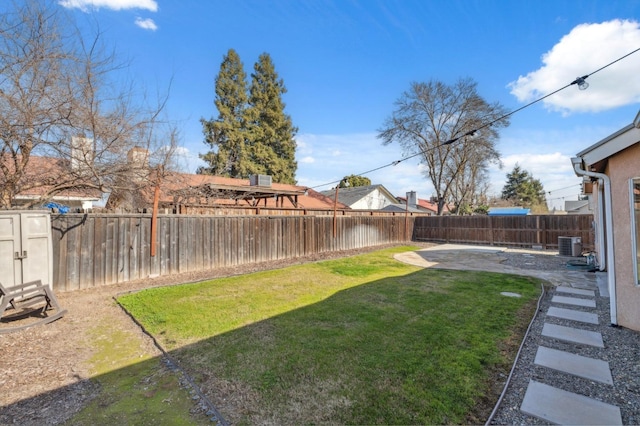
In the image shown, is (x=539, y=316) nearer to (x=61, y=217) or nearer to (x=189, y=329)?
(x=189, y=329)

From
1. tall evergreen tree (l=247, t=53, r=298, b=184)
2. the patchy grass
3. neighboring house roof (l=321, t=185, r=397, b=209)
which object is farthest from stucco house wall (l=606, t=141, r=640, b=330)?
tall evergreen tree (l=247, t=53, r=298, b=184)

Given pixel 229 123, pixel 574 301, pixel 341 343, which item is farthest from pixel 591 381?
pixel 229 123

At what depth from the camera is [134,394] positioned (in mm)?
2459

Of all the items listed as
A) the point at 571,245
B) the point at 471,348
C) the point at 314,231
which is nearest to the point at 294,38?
the point at 314,231

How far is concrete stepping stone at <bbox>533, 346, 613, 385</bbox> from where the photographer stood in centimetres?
262

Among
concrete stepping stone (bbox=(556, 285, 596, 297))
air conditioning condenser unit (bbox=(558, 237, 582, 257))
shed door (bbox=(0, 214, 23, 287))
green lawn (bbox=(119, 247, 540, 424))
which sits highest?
shed door (bbox=(0, 214, 23, 287))

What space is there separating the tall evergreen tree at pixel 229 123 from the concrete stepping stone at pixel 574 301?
20.4 m

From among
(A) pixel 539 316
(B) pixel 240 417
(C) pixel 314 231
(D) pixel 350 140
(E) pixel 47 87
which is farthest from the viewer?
(D) pixel 350 140

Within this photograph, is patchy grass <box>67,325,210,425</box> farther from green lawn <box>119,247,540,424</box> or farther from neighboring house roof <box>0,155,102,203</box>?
neighboring house roof <box>0,155,102,203</box>

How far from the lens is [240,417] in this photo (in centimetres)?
208

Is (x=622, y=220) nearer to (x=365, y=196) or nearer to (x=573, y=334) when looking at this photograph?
(x=573, y=334)

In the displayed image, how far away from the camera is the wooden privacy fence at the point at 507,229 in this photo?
12477 millimetres

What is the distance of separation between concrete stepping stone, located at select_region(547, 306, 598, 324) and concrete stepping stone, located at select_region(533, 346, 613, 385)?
145 centimetres

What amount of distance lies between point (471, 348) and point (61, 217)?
7.12 metres
